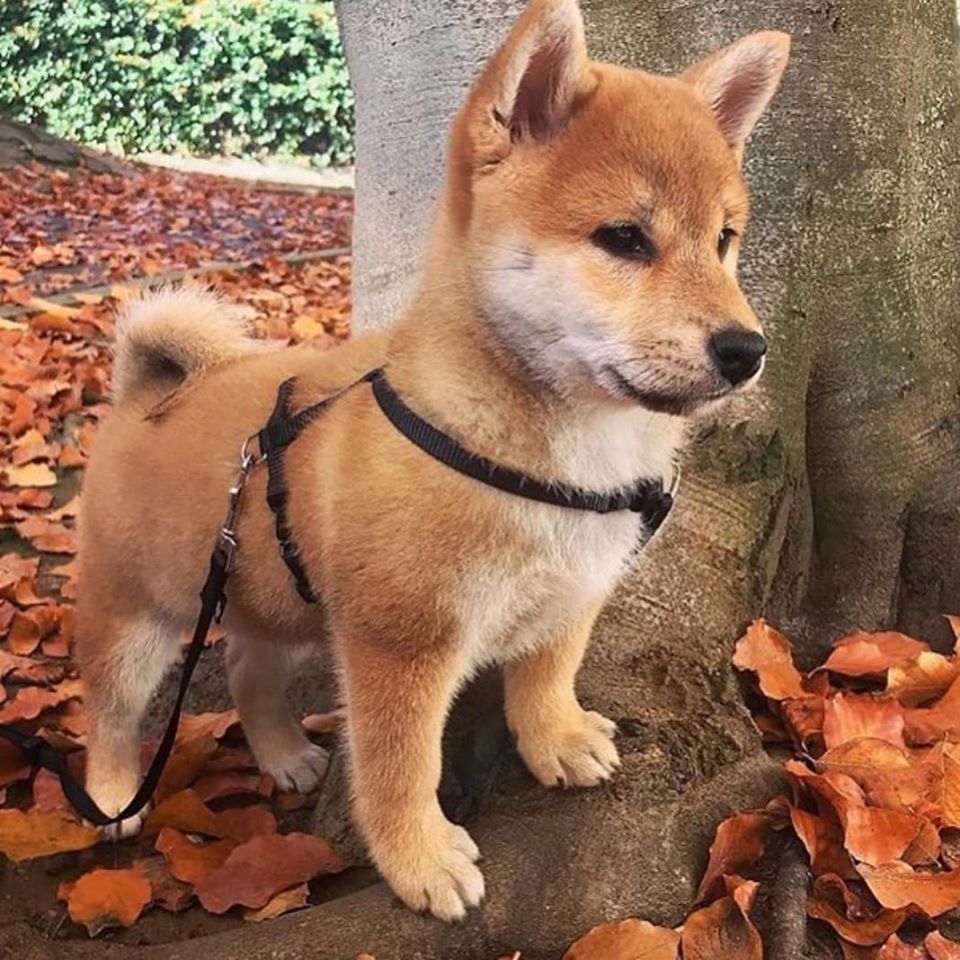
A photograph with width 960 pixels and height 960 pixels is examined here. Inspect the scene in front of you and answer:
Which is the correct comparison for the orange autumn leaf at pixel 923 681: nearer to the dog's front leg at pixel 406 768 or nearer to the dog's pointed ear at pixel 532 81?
the dog's front leg at pixel 406 768

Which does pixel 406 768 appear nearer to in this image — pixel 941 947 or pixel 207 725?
pixel 941 947

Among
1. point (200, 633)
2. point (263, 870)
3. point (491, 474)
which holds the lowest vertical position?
point (263, 870)

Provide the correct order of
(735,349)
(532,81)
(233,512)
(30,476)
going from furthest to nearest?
(30,476) → (233,512) → (532,81) → (735,349)

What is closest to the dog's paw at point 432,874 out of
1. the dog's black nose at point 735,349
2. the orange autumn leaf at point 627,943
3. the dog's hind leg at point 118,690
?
the orange autumn leaf at point 627,943

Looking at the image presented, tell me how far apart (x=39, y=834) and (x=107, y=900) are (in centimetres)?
29

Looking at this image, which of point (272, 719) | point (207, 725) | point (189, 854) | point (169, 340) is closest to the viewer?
point (189, 854)

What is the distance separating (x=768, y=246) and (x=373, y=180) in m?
1.11

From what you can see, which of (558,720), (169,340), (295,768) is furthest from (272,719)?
(169,340)

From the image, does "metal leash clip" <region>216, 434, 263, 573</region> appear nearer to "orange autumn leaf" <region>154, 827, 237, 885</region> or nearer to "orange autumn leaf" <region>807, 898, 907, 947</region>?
"orange autumn leaf" <region>154, 827, 237, 885</region>

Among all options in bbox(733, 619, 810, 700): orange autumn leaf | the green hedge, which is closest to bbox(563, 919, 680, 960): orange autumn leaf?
bbox(733, 619, 810, 700): orange autumn leaf

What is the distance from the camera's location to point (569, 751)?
6.90 ft

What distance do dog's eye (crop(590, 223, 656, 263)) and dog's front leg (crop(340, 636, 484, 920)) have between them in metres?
0.72

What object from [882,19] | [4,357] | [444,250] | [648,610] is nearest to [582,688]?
[648,610]

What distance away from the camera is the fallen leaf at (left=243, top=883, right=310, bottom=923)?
7.01 ft
